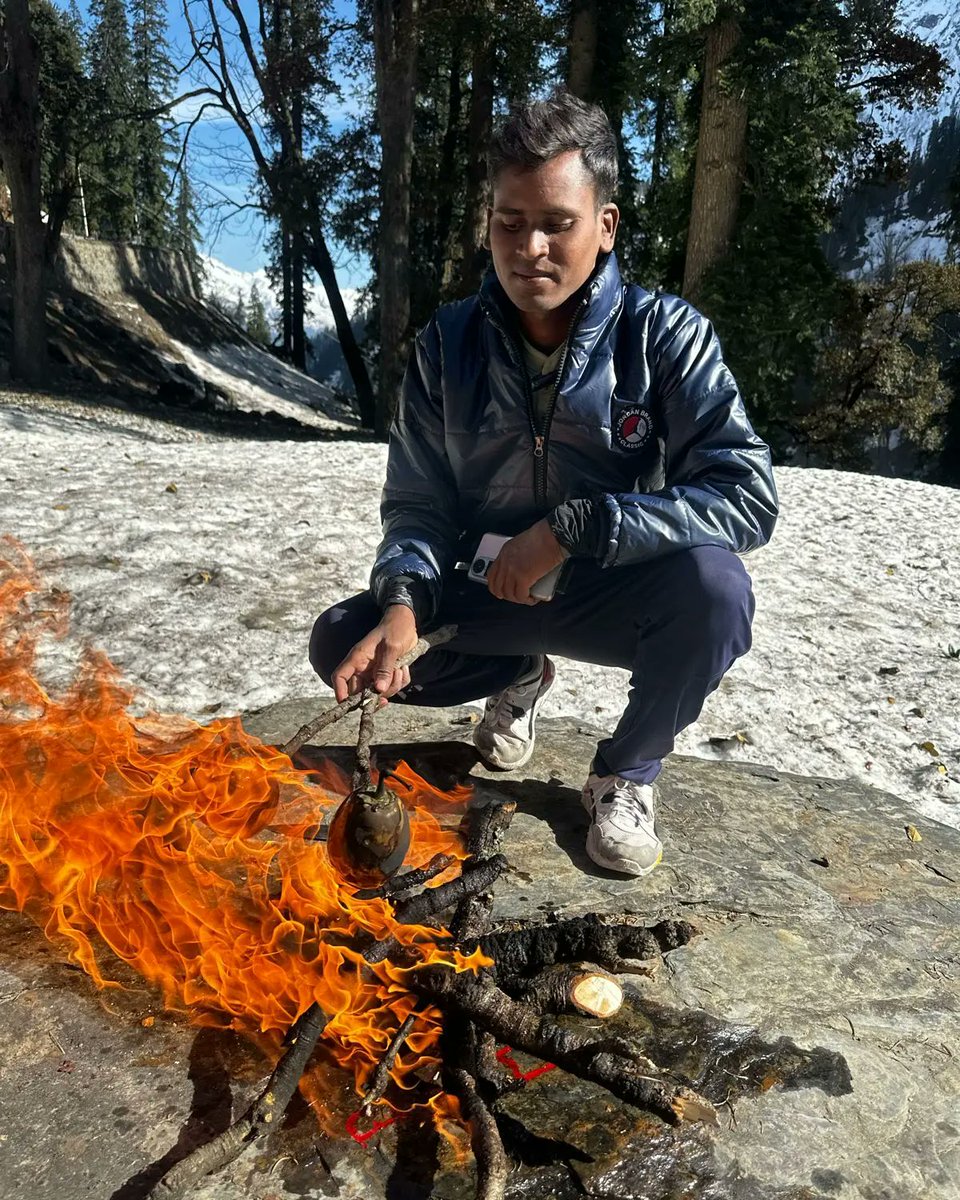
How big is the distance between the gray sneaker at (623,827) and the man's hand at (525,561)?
2.01ft

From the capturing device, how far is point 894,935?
2.42 m

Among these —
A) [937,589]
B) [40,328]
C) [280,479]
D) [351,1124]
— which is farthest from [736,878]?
[40,328]

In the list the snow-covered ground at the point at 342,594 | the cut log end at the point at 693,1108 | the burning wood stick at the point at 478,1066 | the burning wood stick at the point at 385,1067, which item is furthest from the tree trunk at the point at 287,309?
the cut log end at the point at 693,1108

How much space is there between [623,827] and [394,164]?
45.8 feet

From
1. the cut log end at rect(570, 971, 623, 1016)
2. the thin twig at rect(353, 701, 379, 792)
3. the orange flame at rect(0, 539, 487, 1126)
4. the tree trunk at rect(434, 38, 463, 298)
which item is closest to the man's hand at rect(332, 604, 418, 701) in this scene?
the thin twig at rect(353, 701, 379, 792)

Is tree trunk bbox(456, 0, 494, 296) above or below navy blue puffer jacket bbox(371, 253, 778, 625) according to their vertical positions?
above

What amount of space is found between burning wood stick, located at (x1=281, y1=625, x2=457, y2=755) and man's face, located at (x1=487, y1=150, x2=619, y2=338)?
95cm

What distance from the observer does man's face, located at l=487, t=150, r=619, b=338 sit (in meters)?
2.46

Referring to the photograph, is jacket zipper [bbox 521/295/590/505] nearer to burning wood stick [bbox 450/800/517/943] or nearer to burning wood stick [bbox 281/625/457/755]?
burning wood stick [bbox 281/625/457/755]

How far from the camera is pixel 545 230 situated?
8.26 feet

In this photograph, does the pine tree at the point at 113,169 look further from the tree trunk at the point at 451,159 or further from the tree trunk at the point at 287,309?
the tree trunk at the point at 451,159

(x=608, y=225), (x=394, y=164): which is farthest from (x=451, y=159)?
(x=608, y=225)

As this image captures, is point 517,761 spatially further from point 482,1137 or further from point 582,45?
point 582,45

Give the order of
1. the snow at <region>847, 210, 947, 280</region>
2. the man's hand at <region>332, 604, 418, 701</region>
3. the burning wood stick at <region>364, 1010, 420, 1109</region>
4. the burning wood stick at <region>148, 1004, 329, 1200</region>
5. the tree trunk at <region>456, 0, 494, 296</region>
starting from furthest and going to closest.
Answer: the snow at <region>847, 210, 947, 280</region> → the tree trunk at <region>456, 0, 494, 296</region> → the man's hand at <region>332, 604, 418, 701</region> → the burning wood stick at <region>364, 1010, 420, 1109</region> → the burning wood stick at <region>148, 1004, 329, 1200</region>
